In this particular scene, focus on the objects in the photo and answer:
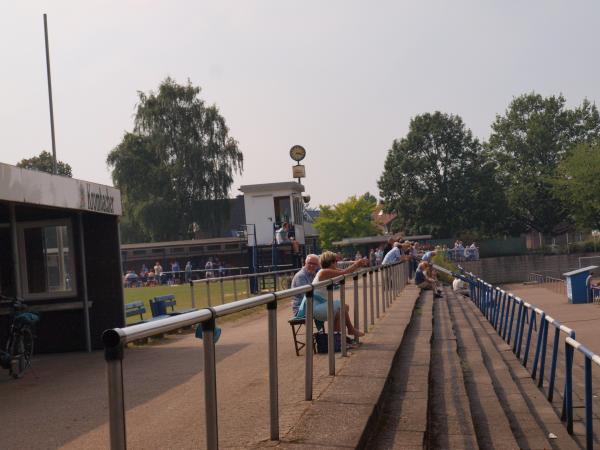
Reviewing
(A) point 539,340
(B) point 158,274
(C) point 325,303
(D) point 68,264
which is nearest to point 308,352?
(C) point 325,303

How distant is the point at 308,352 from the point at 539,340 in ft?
19.6

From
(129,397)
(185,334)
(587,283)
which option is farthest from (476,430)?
(587,283)

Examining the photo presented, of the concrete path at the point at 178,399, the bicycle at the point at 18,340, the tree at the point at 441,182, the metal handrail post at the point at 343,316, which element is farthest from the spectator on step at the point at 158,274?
the concrete path at the point at 178,399

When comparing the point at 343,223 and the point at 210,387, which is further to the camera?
the point at 343,223

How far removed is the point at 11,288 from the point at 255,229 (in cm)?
2813

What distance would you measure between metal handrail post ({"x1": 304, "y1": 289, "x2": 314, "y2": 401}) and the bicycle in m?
4.62

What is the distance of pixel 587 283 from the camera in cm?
3731

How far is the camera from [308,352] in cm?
703

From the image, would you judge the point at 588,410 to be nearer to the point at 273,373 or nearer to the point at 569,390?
the point at 569,390

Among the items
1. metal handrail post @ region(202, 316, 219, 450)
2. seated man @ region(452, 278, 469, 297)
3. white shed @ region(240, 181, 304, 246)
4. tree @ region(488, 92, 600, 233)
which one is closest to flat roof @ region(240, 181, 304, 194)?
white shed @ region(240, 181, 304, 246)

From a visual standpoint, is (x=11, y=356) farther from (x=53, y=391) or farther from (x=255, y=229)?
(x=255, y=229)

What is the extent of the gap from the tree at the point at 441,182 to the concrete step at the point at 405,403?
68.2 m

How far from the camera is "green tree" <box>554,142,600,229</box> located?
73438 mm

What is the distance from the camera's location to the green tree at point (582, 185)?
73.4 m
